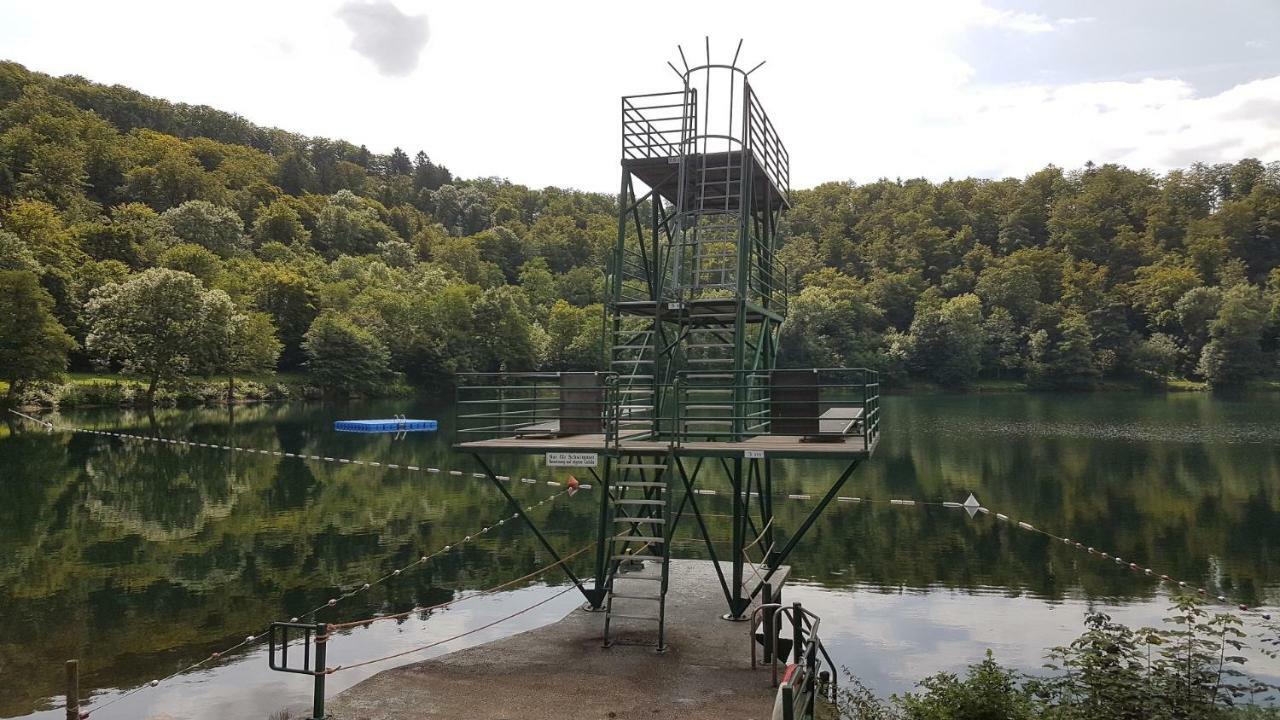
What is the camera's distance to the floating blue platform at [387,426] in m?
51.2

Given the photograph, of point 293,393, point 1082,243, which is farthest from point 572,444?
point 1082,243

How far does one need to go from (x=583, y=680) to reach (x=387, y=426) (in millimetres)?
45234

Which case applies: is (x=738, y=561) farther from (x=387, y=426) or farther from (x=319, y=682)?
(x=387, y=426)

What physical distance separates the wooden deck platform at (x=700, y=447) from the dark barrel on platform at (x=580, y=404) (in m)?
0.96

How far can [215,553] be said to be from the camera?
2027 cm

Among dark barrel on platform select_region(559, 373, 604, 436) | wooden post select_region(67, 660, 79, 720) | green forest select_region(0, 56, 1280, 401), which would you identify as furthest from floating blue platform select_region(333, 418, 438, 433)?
wooden post select_region(67, 660, 79, 720)

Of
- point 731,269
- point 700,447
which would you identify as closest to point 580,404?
point 700,447

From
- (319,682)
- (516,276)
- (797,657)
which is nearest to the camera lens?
(319,682)

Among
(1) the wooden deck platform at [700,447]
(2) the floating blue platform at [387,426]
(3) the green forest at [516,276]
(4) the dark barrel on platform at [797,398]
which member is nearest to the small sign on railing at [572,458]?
(1) the wooden deck platform at [700,447]

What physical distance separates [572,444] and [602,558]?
206 centimetres

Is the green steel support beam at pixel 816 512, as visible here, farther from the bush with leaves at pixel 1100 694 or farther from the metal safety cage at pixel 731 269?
the metal safety cage at pixel 731 269

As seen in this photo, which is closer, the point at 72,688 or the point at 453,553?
the point at 72,688

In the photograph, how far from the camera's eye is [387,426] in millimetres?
52156

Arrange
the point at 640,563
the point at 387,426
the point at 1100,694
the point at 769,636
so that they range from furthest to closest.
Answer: the point at 387,426
the point at 640,563
the point at 1100,694
the point at 769,636
